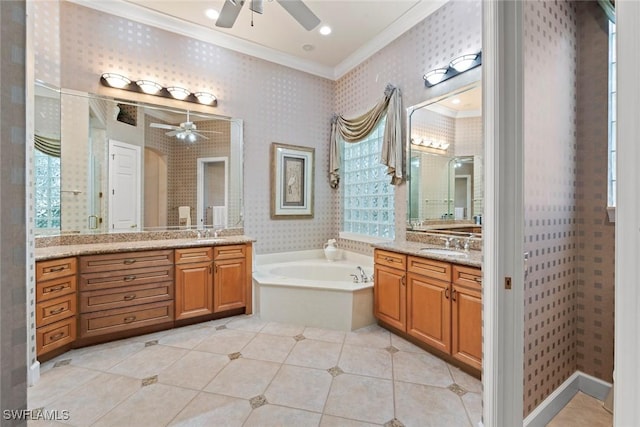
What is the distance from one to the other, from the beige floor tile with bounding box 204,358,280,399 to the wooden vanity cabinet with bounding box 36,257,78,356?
1.41m

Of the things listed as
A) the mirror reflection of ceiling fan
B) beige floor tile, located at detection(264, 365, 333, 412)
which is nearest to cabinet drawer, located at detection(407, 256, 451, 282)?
beige floor tile, located at detection(264, 365, 333, 412)

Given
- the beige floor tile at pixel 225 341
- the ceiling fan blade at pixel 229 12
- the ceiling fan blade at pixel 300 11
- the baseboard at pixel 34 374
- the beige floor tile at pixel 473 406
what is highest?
the ceiling fan blade at pixel 229 12

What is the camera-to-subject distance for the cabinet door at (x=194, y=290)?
2881 millimetres

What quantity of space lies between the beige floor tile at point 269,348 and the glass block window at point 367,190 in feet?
5.81

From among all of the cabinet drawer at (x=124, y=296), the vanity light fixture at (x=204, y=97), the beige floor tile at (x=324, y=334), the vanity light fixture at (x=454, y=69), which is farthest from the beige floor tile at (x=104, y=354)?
the vanity light fixture at (x=454, y=69)

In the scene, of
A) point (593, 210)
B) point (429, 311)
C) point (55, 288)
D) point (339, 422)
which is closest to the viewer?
point (339, 422)

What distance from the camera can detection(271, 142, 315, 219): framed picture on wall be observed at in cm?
392

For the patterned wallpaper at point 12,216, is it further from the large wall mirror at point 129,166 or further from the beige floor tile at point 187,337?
the large wall mirror at point 129,166

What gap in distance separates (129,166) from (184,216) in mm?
783

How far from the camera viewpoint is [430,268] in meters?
2.34

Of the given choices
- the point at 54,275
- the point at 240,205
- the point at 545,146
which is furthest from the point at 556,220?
the point at 54,275

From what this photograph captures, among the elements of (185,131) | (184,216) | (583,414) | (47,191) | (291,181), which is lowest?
(583,414)

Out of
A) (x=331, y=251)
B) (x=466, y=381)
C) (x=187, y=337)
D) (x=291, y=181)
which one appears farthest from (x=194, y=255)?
(x=466, y=381)

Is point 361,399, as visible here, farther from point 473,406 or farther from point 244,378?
point 244,378
